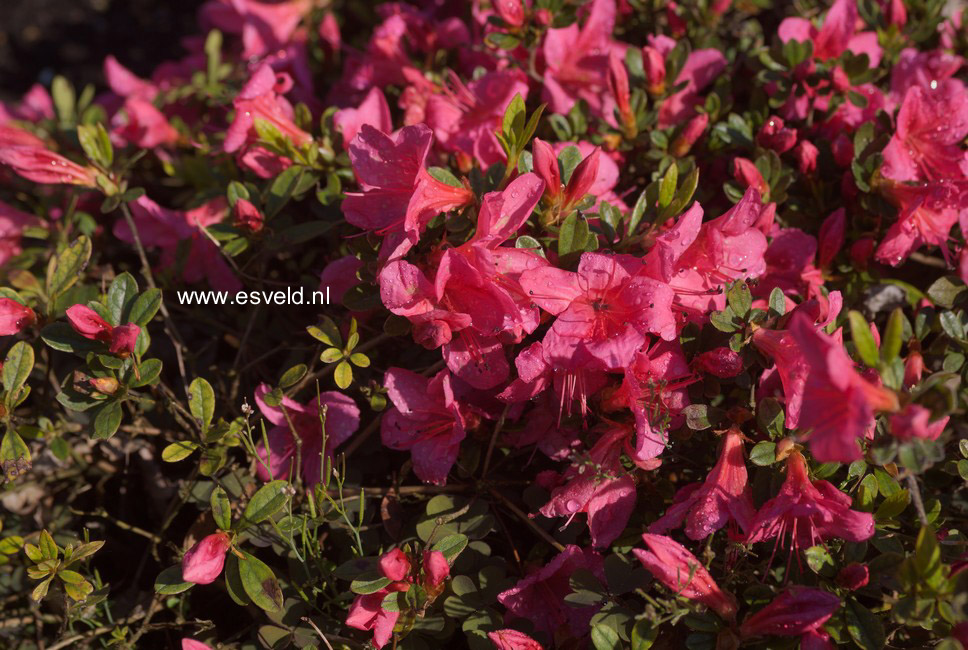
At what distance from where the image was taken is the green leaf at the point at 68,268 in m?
1.70

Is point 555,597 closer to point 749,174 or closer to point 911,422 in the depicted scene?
point 911,422

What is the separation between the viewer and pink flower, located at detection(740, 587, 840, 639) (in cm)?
129

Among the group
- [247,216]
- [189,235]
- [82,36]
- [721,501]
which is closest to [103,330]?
[247,216]

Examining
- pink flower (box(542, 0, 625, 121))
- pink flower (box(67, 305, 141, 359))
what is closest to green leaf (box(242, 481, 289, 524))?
pink flower (box(67, 305, 141, 359))

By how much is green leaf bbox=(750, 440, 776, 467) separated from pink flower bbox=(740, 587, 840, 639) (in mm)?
206

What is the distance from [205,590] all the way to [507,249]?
1155 mm

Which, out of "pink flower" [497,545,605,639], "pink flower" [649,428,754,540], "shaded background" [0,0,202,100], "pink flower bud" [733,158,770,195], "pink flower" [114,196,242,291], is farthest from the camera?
"shaded background" [0,0,202,100]

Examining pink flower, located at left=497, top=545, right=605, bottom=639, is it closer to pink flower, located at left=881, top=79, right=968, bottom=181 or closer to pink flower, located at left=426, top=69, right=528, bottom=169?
pink flower, located at left=426, top=69, right=528, bottom=169

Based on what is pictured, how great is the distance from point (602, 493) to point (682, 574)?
8.6 inches

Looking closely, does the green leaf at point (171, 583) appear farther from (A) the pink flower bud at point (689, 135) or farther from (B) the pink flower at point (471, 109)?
(A) the pink flower bud at point (689, 135)

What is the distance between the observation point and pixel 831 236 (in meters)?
1.76

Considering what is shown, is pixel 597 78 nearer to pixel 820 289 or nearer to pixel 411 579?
pixel 820 289

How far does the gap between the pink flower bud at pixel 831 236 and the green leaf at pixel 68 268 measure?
1.60m

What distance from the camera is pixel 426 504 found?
1.79 meters
